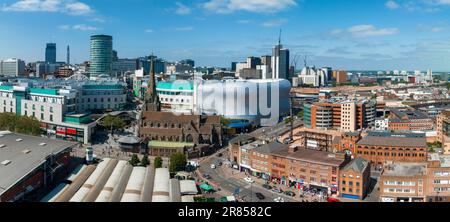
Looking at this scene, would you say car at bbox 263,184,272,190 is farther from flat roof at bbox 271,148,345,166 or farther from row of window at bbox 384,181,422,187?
row of window at bbox 384,181,422,187

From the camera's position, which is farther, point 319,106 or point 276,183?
point 319,106

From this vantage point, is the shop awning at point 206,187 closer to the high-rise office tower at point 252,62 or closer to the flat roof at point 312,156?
the flat roof at point 312,156

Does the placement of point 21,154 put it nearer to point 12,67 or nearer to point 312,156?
point 312,156

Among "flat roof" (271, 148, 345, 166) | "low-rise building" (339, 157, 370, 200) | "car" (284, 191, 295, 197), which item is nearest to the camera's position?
"low-rise building" (339, 157, 370, 200)

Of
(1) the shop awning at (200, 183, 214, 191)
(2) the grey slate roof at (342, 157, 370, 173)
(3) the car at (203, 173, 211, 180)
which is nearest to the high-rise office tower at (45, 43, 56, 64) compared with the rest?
(3) the car at (203, 173, 211, 180)

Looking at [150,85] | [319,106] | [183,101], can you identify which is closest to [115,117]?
[150,85]

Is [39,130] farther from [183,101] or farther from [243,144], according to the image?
[183,101]

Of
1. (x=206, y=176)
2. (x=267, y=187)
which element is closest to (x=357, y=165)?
(x=267, y=187)
